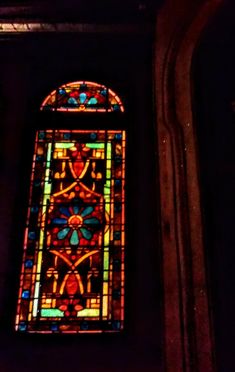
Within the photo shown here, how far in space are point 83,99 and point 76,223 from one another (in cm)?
121

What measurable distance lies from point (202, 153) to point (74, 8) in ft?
5.34

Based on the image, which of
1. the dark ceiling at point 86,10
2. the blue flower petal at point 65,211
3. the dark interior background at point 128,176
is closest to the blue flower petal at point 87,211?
the blue flower petal at point 65,211

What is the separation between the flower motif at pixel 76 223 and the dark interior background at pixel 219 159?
0.82 metres

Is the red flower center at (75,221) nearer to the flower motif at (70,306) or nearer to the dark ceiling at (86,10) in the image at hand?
the flower motif at (70,306)

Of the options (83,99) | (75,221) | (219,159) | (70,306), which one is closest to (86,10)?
(83,99)

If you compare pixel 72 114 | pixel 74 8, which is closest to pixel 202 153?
pixel 72 114

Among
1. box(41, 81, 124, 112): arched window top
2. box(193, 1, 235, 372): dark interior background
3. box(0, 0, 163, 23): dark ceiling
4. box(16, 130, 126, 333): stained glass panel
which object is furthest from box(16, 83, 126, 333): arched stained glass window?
box(0, 0, 163, 23): dark ceiling

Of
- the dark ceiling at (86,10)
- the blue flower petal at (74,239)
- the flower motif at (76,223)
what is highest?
the dark ceiling at (86,10)

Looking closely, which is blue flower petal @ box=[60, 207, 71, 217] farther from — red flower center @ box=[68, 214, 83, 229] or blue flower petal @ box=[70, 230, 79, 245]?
blue flower petal @ box=[70, 230, 79, 245]

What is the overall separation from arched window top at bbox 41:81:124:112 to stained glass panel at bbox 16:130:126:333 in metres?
0.27

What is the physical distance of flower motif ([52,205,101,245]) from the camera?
3.70 meters

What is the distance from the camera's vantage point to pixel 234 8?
399 centimetres

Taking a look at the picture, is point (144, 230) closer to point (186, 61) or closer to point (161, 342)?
point (161, 342)

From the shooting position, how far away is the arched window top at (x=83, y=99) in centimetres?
435
